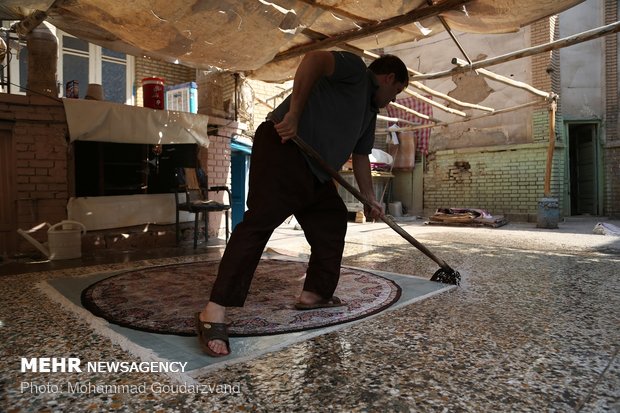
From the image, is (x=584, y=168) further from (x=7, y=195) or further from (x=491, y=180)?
(x=7, y=195)

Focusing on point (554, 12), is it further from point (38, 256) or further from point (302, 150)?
point (38, 256)

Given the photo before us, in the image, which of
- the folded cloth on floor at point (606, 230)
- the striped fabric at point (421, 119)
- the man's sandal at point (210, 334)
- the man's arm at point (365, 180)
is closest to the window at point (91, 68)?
the striped fabric at point (421, 119)

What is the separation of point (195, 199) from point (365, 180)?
159 inches

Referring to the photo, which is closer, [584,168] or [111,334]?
[111,334]

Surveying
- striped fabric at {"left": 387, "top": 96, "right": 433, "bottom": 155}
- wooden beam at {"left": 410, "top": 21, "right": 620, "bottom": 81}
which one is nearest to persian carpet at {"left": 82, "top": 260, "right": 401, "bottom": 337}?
wooden beam at {"left": 410, "top": 21, "right": 620, "bottom": 81}

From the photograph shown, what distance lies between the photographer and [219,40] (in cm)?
405

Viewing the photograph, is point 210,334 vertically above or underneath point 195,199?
underneath

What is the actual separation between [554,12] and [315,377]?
3900mm

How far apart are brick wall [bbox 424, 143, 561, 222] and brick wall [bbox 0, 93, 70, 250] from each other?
10201 mm

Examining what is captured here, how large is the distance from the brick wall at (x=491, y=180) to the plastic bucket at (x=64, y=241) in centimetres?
1013

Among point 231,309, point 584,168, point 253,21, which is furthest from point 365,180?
point 584,168

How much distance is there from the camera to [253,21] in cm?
378

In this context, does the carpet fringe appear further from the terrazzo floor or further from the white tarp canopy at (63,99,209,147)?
the white tarp canopy at (63,99,209,147)

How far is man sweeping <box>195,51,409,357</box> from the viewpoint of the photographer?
6.35ft
